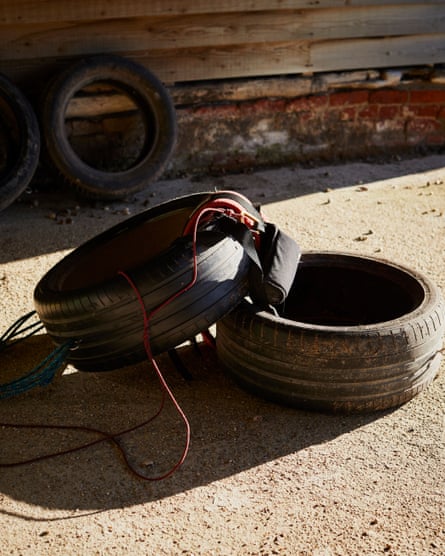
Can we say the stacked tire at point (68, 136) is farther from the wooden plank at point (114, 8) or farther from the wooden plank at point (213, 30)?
the wooden plank at point (114, 8)

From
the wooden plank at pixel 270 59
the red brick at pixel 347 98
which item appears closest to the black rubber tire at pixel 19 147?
the wooden plank at pixel 270 59

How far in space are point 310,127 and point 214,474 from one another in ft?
18.3

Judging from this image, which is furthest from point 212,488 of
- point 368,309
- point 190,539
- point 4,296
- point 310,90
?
point 310,90

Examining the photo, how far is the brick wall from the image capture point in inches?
297

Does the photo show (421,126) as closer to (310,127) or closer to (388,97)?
(388,97)

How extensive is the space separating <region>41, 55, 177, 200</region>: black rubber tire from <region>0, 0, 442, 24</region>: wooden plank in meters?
0.41

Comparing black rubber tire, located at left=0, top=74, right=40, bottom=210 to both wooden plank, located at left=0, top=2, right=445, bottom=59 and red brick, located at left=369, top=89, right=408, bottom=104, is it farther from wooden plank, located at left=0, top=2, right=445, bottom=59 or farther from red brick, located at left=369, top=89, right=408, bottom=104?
red brick, located at left=369, top=89, right=408, bottom=104

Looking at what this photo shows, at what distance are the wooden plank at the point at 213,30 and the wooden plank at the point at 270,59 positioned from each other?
0.09 metres

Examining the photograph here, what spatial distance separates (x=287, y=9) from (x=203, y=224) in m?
4.53

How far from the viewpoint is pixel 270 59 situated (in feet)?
24.7

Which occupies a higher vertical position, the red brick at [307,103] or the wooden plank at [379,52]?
the wooden plank at [379,52]

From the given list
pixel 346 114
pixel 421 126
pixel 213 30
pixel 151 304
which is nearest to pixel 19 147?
pixel 213 30

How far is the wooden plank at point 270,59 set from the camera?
6.69 meters

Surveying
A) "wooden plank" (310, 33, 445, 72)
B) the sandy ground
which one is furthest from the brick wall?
the sandy ground
